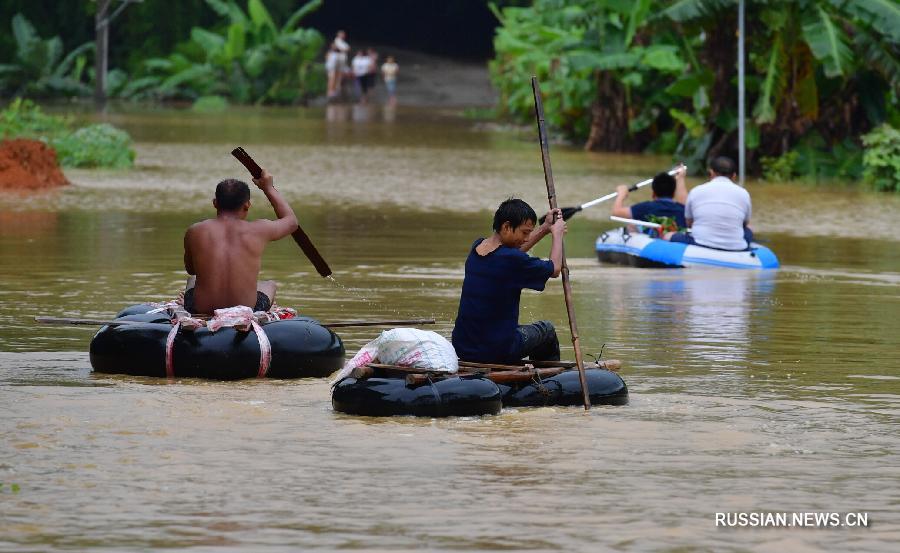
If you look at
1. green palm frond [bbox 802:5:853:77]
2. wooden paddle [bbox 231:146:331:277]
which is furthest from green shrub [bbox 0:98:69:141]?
wooden paddle [bbox 231:146:331:277]

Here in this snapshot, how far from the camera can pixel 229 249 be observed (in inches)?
450

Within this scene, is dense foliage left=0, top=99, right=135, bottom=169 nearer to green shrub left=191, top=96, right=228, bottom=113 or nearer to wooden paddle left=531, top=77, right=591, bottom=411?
wooden paddle left=531, top=77, right=591, bottom=411

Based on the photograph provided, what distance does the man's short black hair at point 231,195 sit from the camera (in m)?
11.5

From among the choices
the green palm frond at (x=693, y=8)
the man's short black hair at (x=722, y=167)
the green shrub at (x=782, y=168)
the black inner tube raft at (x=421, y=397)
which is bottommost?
the green shrub at (x=782, y=168)

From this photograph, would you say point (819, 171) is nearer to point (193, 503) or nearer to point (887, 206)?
point (887, 206)

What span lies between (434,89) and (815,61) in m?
30.8

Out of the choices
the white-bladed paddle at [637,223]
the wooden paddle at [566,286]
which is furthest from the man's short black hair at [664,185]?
the wooden paddle at [566,286]

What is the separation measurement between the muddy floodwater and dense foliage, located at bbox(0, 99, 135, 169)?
9.51 metres

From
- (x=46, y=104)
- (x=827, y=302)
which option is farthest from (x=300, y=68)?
(x=827, y=302)

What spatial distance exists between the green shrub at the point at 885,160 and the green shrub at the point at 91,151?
1121 cm

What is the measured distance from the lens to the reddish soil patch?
25.8 metres

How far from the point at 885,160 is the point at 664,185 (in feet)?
31.1

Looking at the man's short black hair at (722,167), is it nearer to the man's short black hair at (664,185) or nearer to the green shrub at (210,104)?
the man's short black hair at (664,185)

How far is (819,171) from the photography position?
99.1ft
